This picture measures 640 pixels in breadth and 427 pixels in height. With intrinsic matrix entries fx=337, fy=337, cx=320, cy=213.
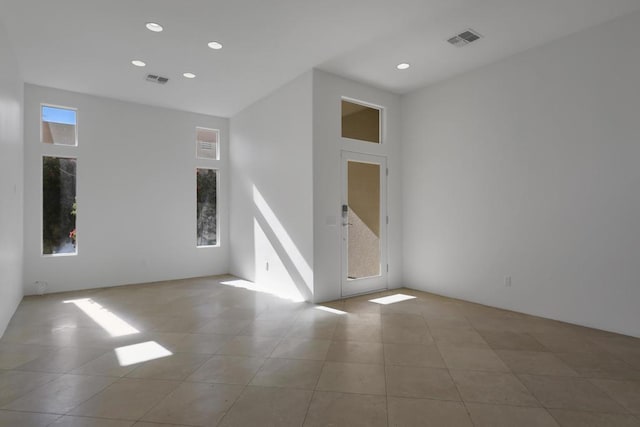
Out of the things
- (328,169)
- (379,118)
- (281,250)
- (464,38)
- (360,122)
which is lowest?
(281,250)

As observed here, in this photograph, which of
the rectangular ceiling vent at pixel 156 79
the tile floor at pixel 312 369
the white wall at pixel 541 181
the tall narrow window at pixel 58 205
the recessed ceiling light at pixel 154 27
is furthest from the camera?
the tall narrow window at pixel 58 205

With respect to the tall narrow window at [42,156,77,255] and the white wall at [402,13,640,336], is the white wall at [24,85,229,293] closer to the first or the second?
the tall narrow window at [42,156,77,255]

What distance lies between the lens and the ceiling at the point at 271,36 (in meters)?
3.24

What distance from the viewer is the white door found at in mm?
4977

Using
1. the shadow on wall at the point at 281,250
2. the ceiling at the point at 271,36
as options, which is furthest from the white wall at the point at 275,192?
the ceiling at the point at 271,36

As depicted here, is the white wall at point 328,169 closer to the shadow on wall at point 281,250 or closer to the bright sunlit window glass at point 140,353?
the shadow on wall at point 281,250

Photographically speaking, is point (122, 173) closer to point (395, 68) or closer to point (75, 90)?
point (75, 90)

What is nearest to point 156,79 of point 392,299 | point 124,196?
point 124,196

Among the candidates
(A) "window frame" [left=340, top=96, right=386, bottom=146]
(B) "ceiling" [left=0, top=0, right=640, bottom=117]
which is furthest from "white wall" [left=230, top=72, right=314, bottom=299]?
(A) "window frame" [left=340, top=96, right=386, bottom=146]

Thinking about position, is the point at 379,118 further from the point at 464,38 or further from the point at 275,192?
the point at 275,192

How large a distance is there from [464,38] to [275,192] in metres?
3.29

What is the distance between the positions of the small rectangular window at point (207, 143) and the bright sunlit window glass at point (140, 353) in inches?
173

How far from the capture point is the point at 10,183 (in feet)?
12.9

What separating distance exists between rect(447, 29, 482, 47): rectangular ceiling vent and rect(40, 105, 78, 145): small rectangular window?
5.86 m
